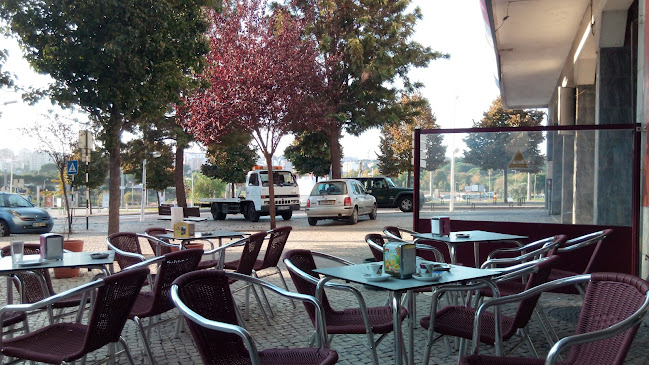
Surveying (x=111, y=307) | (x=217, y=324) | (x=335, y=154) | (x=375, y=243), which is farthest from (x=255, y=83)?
(x=217, y=324)

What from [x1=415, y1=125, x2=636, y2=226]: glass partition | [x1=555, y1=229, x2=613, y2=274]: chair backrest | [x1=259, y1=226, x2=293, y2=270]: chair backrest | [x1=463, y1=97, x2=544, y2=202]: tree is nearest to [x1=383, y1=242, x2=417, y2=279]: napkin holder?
[x1=555, y1=229, x2=613, y2=274]: chair backrest

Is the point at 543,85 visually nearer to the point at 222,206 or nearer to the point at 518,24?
the point at 518,24

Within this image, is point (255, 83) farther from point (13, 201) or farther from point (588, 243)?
point (588, 243)

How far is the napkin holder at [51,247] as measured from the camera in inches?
185

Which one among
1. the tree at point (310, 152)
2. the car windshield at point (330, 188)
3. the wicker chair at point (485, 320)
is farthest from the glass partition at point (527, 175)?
the tree at point (310, 152)

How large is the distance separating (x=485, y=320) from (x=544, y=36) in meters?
9.31

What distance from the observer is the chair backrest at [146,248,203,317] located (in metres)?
4.38

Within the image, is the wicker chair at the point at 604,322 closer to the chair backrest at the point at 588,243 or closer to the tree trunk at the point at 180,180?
the chair backrest at the point at 588,243

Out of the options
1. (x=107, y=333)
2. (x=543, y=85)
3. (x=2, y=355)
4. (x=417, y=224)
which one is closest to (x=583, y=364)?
(x=107, y=333)

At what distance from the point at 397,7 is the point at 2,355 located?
26553mm

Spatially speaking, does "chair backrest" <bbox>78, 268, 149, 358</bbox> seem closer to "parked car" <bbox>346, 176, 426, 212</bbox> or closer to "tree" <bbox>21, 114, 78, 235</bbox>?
"tree" <bbox>21, 114, 78, 235</bbox>

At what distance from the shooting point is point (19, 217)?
1803 centimetres

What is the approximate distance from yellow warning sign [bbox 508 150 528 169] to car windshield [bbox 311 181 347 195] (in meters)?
12.2

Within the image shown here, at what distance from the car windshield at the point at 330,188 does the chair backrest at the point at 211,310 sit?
16.7 metres
